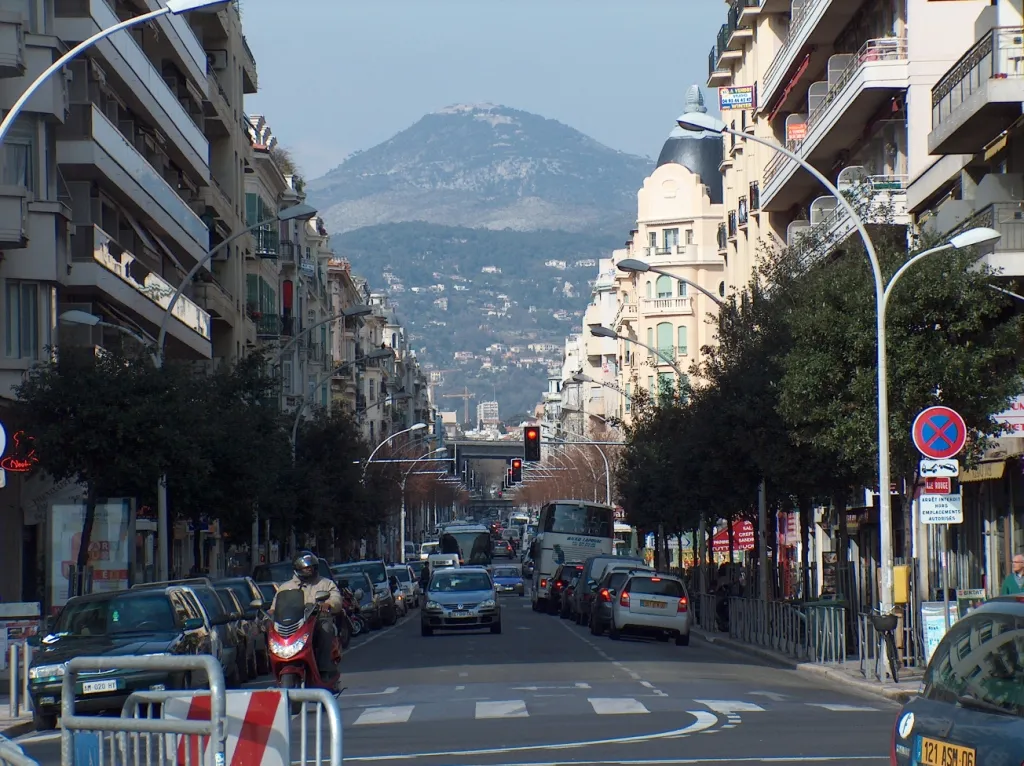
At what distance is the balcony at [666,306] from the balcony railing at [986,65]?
252 ft

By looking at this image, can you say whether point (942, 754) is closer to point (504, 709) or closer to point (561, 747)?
point (561, 747)

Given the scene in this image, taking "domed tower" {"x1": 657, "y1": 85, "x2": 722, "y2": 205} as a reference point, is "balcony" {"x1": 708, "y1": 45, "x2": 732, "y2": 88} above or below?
below

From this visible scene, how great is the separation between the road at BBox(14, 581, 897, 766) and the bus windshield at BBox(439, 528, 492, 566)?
6196 centimetres

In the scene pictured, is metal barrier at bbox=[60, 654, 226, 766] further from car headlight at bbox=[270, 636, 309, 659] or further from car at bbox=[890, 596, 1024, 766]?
car headlight at bbox=[270, 636, 309, 659]

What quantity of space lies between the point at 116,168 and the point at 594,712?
27214mm

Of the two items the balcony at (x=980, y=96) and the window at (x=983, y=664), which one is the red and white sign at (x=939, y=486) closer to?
the balcony at (x=980, y=96)

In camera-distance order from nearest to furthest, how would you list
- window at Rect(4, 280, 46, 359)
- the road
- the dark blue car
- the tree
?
the road < the tree < window at Rect(4, 280, 46, 359) < the dark blue car

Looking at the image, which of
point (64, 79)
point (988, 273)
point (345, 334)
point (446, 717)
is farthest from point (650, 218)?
point (446, 717)

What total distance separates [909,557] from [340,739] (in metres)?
19.7

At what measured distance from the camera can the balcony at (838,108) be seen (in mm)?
39844

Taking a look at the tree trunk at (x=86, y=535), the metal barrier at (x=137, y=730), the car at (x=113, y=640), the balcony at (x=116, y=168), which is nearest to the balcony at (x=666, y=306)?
the balcony at (x=116, y=168)

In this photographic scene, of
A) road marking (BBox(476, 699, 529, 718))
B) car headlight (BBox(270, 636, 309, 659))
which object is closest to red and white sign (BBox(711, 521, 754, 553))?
road marking (BBox(476, 699, 529, 718))

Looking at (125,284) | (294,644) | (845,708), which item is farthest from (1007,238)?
(125,284)

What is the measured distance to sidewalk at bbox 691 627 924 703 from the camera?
73.6ft
